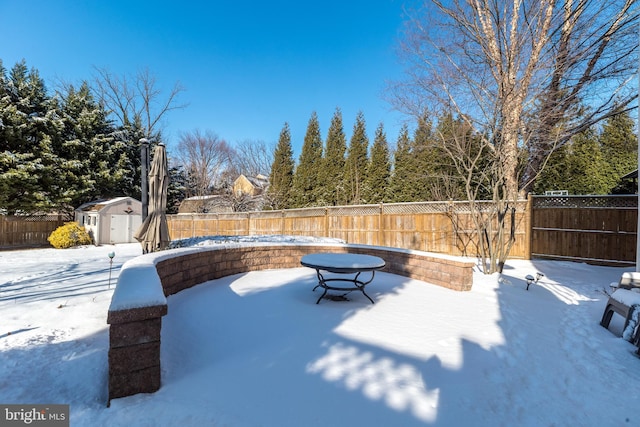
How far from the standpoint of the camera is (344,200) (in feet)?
64.0

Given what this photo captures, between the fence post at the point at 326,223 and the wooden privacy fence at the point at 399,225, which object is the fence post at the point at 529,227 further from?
the fence post at the point at 326,223

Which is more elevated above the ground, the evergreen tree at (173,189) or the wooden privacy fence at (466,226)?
the evergreen tree at (173,189)

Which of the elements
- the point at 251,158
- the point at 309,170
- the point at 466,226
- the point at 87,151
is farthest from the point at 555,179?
the point at 251,158

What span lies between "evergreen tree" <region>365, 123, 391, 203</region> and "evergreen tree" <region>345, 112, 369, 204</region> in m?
0.61

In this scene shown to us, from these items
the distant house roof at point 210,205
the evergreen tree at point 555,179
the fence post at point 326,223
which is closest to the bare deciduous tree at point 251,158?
the distant house roof at point 210,205

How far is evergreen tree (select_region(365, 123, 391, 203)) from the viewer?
1836 centimetres

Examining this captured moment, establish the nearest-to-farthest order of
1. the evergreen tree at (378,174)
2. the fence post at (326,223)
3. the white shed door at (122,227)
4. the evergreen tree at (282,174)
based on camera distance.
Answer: the fence post at (326,223), the white shed door at (122,227), the evergreen tree at (378,174), the evergreen tree at (282,174)

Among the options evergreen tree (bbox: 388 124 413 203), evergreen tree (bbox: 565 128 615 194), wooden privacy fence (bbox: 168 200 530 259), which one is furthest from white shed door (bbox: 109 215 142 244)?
evergreen tree (bbox: 565 128 615 194)

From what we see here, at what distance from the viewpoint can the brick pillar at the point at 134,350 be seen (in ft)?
6.51

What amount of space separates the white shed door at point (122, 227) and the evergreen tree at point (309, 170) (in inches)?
393

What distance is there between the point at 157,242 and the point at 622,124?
71.7 feet

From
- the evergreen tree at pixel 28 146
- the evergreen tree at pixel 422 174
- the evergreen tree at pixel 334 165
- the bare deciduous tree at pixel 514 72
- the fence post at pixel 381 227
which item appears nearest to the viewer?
the bare deciduous tree at pixel 514 72

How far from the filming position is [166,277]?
4285mm

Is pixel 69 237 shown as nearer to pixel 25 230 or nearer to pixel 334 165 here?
pixel 25 230
